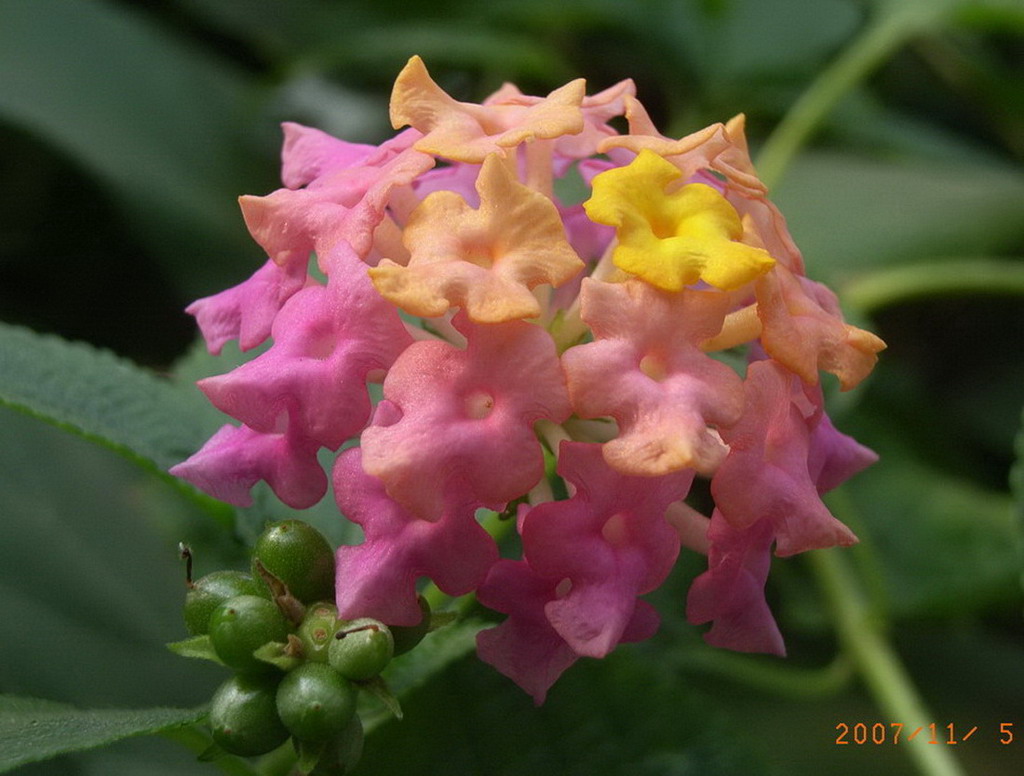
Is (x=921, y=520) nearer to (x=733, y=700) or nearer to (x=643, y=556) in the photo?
(x=733, y=700)

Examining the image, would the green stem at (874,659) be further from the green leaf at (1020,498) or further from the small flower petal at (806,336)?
the small flower petal at (806,336)

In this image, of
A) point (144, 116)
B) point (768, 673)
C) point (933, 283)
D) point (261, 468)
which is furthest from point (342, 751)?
point (144, 116)

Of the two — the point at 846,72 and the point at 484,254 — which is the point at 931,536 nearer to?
the point at 846,72

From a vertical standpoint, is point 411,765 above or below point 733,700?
above

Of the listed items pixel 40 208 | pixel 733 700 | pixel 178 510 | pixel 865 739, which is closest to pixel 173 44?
pixel 40 208

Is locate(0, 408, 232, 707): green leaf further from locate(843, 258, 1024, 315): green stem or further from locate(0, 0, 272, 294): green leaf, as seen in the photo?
locate(843, 258, 1024, 315): green stem
